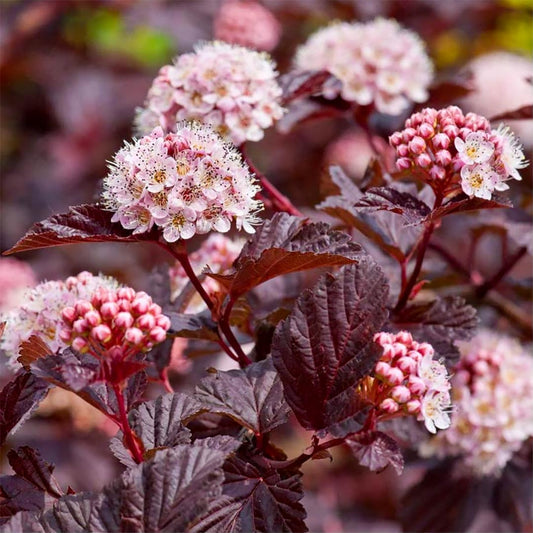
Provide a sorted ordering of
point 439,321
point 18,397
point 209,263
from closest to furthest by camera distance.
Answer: point 18,397 < point 439,321 < point 209,263

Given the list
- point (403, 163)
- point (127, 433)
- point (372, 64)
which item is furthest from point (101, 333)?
point (372, 64)

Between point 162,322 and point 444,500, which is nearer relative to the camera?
point 162,322

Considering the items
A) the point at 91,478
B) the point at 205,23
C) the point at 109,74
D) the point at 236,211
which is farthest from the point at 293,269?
the point at 109,74

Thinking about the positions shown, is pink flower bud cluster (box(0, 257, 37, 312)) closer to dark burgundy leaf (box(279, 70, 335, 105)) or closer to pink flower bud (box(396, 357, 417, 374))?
dark burgundy leaf (box(279, 70, 335, 105))

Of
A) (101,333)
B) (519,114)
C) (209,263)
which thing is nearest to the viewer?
(101,333)

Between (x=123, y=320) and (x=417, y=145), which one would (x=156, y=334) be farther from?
(x=417, y=145)

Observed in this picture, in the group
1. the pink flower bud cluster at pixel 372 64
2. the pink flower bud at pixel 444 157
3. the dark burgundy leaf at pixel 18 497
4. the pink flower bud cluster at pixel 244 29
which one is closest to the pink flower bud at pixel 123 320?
the dark burgundy leaf at pixel 18 497
